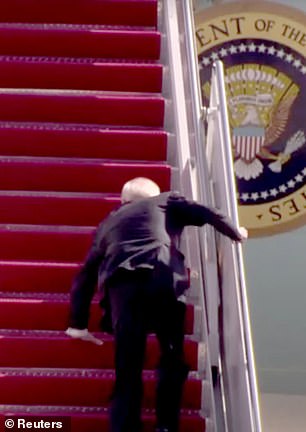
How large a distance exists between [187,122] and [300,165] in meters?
3.01

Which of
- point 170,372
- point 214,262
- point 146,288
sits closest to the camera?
point 146,288

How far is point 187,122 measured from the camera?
627 cm

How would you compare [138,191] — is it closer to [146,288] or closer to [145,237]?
[145,237]

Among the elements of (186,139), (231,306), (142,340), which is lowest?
(142,340)

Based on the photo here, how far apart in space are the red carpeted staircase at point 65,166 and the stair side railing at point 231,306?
160 mm

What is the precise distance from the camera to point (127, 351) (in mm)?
4840

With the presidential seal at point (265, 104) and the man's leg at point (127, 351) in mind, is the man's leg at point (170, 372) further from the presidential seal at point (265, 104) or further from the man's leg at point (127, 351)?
the presidential seal at point (265, 104)

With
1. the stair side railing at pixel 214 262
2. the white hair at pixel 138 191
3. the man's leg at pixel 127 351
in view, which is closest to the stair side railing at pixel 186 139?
the stair side railing at pixel 214 262

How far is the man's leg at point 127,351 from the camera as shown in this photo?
4.82 meters

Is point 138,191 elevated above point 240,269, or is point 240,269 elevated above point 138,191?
point 138,191

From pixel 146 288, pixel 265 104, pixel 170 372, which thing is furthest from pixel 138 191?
pixel 265 104

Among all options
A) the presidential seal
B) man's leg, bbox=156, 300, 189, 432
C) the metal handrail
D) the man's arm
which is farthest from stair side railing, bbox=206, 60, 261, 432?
the presidential seal

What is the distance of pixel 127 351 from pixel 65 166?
1468mm

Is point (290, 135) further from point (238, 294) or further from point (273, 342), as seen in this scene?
point (238, 294)
